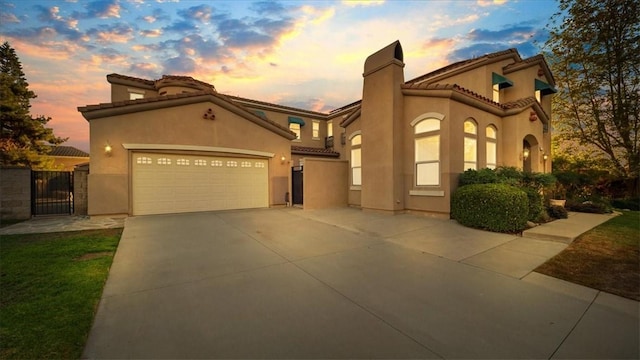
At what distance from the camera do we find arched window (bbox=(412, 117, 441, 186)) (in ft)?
32.5

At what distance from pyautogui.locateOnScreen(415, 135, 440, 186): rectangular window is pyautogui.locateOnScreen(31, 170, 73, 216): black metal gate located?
15.0 metres

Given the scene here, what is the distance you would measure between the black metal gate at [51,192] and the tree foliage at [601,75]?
83.8 feet

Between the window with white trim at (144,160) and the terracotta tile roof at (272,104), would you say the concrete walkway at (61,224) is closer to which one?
the window with white trim at (144,160)

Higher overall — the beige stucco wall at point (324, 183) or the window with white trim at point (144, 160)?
the window with white trim at point (144, 160)

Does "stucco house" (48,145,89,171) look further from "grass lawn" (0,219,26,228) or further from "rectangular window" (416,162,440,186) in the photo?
"rectangular window" (416,162,440,186)

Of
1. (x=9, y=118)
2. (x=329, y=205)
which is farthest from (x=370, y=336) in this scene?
(x=9, y=118)

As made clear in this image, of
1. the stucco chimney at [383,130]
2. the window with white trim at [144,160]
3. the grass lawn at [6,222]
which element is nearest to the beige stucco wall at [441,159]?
the stucco chimney at [383,130]

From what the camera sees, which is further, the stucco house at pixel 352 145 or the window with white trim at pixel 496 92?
the window with white trim at pixel 496 92

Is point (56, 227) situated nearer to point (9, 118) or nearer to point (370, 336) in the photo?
point (370, 336)

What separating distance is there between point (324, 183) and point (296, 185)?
2097 millimetres

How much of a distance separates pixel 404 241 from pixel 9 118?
24.9 m

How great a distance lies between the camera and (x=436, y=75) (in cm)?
1524

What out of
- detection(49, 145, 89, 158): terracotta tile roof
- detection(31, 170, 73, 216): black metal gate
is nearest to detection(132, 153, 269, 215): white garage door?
detection(31, 170, 73, 216): black metal gate

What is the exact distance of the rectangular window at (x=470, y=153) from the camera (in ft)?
34.4
